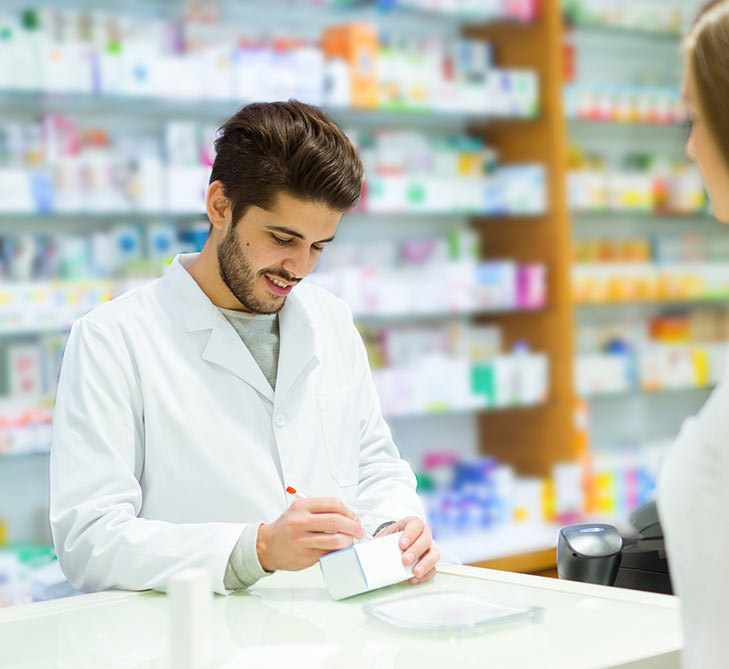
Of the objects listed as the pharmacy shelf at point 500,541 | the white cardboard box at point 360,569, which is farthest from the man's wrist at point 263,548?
the pharmacy shelf at point 500,541

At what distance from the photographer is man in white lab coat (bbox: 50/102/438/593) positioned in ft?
5.77

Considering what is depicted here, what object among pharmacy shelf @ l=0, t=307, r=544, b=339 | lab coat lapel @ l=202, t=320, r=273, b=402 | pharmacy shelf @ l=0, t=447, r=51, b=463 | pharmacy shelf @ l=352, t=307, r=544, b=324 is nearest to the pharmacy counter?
lab coat lapel @ l=202, t=320, r=273, b=402

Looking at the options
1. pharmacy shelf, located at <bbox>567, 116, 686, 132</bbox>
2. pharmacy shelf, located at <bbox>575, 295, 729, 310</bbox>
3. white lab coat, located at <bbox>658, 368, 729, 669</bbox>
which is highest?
pharmacy shelf, located at <bbox>567, 116, 686, 132</bbox>

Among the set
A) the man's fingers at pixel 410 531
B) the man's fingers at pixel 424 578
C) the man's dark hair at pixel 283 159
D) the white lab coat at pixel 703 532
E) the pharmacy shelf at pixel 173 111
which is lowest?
the man's fingers at pixel 424 578

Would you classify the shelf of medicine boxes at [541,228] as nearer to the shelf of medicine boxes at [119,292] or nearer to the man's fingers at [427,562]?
the shelf of medicine boxes at [119,292]

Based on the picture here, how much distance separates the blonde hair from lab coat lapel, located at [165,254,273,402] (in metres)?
1.10

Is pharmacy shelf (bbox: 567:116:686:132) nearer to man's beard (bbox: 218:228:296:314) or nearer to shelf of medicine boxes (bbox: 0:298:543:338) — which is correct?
shelf of medicine boxes (bbox: 0:298:543:338)

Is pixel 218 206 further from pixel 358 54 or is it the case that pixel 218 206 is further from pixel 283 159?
pixel 358 54

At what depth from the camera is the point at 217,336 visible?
198 cm

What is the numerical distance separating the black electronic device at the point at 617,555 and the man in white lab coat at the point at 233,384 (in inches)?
→ 10.3

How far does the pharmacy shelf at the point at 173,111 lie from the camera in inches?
146

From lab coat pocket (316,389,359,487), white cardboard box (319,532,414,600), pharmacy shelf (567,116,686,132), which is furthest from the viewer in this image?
pharmacy shelf (567,116,686,132)

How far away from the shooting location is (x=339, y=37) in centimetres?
417

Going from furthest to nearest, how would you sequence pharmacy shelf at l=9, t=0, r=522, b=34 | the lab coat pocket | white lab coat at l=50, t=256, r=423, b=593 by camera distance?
pharmacy shelf at l=9, t=0, r=522, b=34 → the lab coat pocket → white lab coat at l=50, t=256, r=423, b=593
